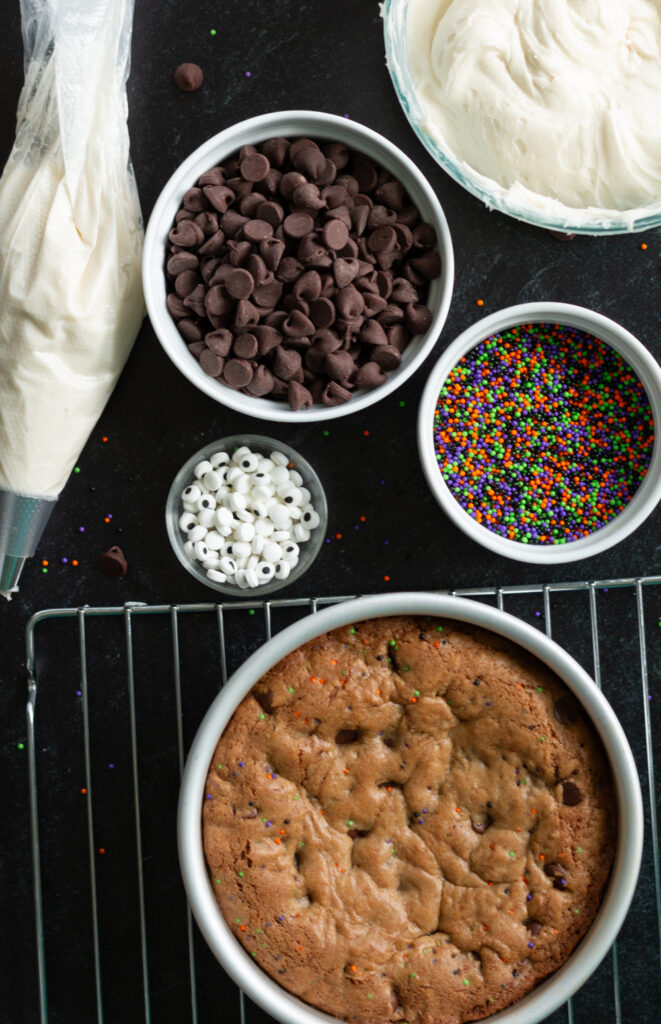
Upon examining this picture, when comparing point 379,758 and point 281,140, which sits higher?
point 281,140

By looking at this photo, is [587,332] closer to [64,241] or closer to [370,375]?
[370,375]

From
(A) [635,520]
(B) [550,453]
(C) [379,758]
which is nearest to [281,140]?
(B) [550,453]

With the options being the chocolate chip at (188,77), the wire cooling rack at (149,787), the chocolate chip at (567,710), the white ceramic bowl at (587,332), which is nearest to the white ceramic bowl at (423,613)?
the chocolate chip at (567,710)

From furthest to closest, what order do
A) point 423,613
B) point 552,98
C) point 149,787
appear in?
point 149,787
point 552,98
point 423,613

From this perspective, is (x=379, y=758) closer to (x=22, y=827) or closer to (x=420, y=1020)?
(x=420, y=1020)

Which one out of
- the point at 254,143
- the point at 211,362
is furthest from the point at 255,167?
the point at 211,362
